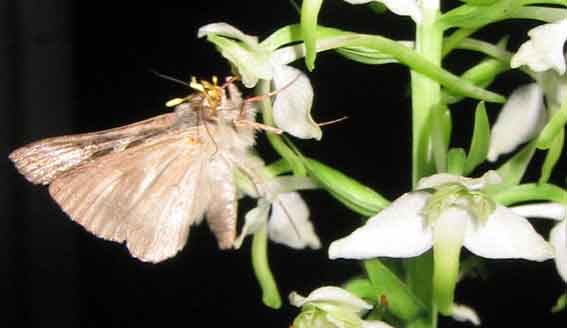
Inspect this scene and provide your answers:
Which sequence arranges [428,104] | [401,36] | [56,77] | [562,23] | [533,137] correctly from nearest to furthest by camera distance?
[562,23]
[428,104]
[533,137]
[401,36]
[56,77]

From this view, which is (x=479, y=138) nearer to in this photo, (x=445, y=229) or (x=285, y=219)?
(x=445, y=229)

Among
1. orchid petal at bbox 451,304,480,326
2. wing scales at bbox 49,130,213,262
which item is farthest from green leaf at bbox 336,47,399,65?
orchid petal at bbox 451,304,480,326

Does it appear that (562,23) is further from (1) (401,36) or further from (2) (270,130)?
(1) (401,36)

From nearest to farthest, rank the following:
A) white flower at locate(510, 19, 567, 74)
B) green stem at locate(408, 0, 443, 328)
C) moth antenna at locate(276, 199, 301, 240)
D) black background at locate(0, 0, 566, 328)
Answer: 1. white flower at locate(510, 19, 567, 74)
2. green stem at locate(408, 0, 443, 328)
3. moth antenna at locate(276, 199, 301, 240)
4. black background at locate(0, 0, 566, 328)

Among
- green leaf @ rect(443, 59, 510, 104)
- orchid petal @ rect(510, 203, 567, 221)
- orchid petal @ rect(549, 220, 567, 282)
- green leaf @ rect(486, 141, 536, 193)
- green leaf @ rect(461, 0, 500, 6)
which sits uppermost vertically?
green leaf @ rect(461, 0, 500, 6)

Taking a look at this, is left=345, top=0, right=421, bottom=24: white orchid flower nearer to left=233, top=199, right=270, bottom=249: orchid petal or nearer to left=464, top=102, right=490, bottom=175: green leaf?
left=464, top=102, right=490, bottom=175: green leaf

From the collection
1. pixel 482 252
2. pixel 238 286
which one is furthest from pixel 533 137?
pixel 238 286

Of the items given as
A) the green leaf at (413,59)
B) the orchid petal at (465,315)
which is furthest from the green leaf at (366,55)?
the orchid petal at (465,315)

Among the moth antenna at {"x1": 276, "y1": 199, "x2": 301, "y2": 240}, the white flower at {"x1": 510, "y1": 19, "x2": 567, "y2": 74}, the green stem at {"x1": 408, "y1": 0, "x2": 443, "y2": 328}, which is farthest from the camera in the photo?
the moth antenna at {"x1": 276, "y1": 199, "x2": 301, "y2": 240}
